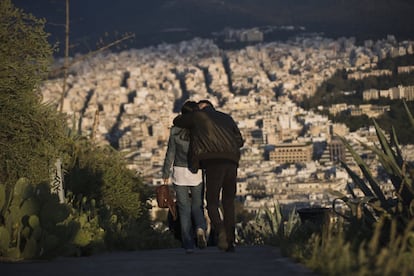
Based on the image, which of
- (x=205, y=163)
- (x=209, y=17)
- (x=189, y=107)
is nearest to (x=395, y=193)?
(x=205, y=163)

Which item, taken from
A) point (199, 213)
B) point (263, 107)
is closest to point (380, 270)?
point (199, 213)

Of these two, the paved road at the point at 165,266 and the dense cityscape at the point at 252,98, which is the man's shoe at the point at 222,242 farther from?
the dense cityscape at the point at 252,98

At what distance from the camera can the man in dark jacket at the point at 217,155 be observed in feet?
27.0

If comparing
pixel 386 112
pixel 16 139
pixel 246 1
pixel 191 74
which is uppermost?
pixel 246 1

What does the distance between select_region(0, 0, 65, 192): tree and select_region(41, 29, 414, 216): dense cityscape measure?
35.6m

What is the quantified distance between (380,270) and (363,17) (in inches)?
4211

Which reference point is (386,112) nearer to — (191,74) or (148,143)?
(148,143)

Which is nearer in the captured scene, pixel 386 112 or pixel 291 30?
pixel 386 112

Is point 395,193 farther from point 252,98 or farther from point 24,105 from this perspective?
point 252,98

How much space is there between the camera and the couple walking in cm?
823

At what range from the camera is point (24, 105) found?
10.1m

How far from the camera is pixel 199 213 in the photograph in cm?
884

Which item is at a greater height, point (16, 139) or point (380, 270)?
point (16, 139)

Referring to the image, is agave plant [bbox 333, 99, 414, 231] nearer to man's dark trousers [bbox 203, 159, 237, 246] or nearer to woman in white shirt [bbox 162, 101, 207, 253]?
man's dark trousers [bbox 203, 159, 237, 246]
